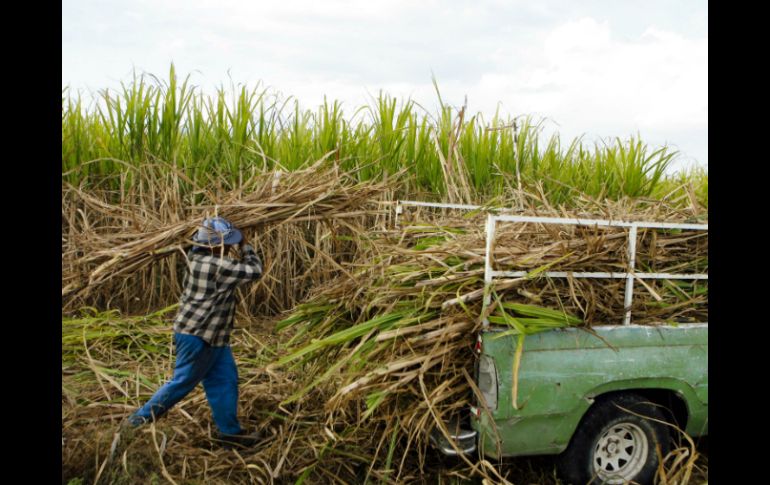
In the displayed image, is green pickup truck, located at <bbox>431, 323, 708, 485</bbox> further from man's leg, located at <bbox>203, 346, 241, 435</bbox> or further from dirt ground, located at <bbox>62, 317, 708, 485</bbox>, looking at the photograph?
man's leg, located at <bbox>203, 346, 241, 435</bbox>

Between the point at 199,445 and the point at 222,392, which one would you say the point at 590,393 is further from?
the point at 199,445

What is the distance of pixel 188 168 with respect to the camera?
294 inches

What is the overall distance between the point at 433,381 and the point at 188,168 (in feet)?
16.6

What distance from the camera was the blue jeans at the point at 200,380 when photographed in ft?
13.7

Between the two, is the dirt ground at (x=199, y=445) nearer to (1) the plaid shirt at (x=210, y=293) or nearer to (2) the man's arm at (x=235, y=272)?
(1) the plaid shirt at (x=210, y=293)

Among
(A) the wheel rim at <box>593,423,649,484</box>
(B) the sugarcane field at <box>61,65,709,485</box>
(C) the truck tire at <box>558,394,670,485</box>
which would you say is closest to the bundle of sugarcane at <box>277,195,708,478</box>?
(B) the sugarcane field at <box>61,65,709,485</box>

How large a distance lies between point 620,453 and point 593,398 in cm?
49

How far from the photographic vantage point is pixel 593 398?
3.61 meters

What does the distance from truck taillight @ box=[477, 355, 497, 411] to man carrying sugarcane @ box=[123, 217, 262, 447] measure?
5.51 feet

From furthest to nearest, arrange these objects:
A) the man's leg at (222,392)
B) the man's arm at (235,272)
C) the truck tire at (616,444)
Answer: the man's leg at (222,392)
the man's arm at (235,272)
the truck tire at (616,444)

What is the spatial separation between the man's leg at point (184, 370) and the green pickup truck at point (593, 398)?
173cm

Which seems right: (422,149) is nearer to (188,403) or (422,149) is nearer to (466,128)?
(466,128)

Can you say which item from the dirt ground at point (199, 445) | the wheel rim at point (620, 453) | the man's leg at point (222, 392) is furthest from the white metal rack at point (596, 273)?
the man's leg at point (222, 392)

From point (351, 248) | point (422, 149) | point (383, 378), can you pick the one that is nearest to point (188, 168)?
point (351, 248)
